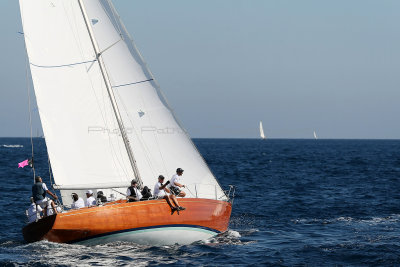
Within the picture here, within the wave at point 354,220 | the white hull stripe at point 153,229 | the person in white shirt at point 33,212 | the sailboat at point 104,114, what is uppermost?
the sailboat at point 104,114

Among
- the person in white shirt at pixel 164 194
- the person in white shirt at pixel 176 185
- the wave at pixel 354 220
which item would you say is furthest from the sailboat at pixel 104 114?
the wave at pixel 354 220

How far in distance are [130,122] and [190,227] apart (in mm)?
4268

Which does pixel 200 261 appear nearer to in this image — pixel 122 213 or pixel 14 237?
pixel 122 213

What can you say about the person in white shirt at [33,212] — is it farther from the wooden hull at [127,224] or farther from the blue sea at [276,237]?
the blue sea at [276,237]

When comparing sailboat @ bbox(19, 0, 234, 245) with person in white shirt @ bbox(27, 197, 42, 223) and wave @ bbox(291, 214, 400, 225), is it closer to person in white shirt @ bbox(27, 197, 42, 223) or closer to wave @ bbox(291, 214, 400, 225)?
person in white shirt @ bbox(27, 197, 42, 223)

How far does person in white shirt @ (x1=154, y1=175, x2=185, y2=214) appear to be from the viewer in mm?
19609

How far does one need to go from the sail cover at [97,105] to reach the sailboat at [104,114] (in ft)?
0.11

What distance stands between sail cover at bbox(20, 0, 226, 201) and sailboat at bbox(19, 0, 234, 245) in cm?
Answer: 3

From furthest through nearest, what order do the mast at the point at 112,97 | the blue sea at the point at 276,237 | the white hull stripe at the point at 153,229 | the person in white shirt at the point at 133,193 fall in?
the mast at the point at 112,97 < the person in white shirt at the point at 133,193 < the white hull stripe at the point at 153,229 < the blue sea at the point at 276,237

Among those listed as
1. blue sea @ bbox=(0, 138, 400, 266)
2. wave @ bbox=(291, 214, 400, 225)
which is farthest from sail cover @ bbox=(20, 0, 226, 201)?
wave @ bbox=(291, 214, 400, 225)

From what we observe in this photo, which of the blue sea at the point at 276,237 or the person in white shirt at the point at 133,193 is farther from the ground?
the person in white shirt at the point at 133,193

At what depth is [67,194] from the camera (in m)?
22.2

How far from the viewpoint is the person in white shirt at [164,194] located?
64.3 feet

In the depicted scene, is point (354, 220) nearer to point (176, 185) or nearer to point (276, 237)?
point (276, 237)
